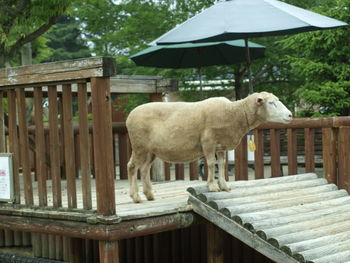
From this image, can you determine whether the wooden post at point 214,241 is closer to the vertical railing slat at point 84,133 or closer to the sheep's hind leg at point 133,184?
the sheep's hind leg at point 133,184

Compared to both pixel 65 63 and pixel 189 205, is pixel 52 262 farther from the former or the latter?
pixel 65 63

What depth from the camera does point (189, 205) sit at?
5004 mm

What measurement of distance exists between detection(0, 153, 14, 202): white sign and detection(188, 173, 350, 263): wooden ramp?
1667mm

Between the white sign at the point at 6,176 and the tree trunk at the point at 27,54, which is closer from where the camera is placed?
the white sign at the point at 6,176

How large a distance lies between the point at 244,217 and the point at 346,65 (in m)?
6.78

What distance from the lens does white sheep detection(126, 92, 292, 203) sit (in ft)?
15.9

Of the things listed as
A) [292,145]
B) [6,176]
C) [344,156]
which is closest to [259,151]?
[292,145]

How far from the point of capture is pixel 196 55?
9.13m

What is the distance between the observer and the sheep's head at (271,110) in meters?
4.80

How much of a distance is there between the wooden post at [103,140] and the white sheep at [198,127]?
0.75m

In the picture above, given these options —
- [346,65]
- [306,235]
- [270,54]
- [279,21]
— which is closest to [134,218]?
[306,235]

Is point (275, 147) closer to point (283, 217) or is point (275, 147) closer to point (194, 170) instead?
point (194, 170)

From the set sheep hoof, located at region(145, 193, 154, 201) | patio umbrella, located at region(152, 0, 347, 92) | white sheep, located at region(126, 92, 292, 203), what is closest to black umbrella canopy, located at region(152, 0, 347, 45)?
patio umbrella, located at region(152, 0, 347, 92)

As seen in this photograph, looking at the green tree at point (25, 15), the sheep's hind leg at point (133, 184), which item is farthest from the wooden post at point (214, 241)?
the green tree at point (25, 15)
